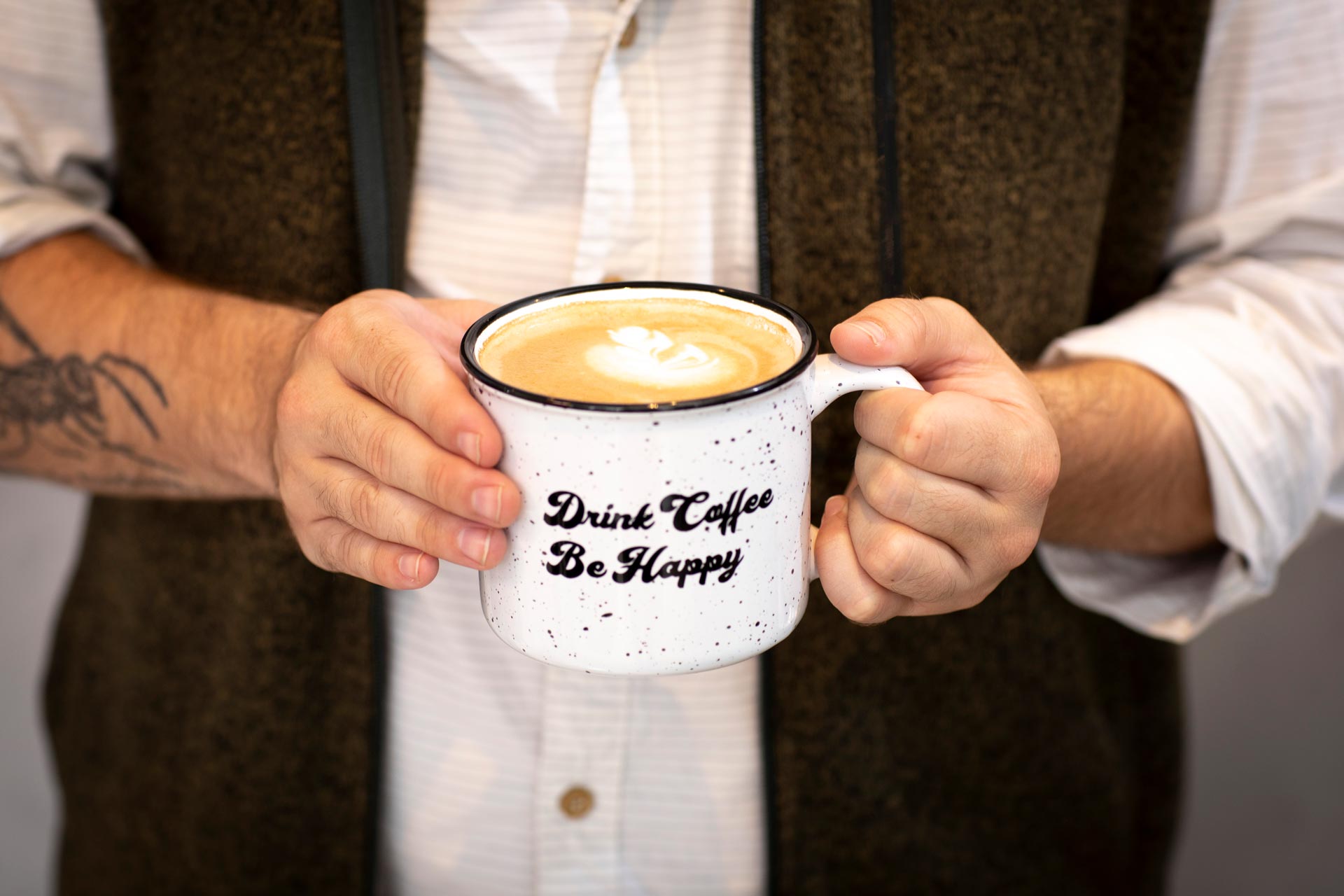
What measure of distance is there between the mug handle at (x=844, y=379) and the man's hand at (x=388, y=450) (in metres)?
0.19

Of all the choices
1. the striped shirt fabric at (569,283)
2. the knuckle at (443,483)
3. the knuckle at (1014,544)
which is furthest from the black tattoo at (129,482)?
the knuckle at (1014,544)

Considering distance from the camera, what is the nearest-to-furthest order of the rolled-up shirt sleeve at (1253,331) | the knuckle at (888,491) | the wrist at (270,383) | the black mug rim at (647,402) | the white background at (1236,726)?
the black mug rim at (647,402) → the knuckle at (888,491) → the wrist at (270,383) → the rolled-up shirt sleeve at (1253,331) → the white background at (1236,726)

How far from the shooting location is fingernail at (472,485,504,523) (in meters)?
0.61

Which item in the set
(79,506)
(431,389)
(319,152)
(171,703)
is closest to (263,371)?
(319,152)

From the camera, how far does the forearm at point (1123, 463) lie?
0.91m

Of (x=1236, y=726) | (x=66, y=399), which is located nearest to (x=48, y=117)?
(x=66, y=399)

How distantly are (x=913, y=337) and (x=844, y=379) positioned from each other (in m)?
0.06

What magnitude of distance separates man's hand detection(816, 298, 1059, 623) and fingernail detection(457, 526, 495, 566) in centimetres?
22

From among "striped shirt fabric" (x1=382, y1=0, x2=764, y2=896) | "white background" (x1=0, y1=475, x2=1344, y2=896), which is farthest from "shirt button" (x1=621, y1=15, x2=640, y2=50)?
"white background" (x1=0, y1=475, x2=1344, y2=896)

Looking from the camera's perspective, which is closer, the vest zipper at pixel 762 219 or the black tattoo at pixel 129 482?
the vest zipper at pixel 762 219

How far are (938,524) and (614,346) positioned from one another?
0.24m

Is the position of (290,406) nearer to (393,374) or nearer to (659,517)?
(393,374)

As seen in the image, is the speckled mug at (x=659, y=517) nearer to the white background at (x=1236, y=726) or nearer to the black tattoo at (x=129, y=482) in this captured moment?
the black tattoo at (x=129, y=482)

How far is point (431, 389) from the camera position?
629 mm
